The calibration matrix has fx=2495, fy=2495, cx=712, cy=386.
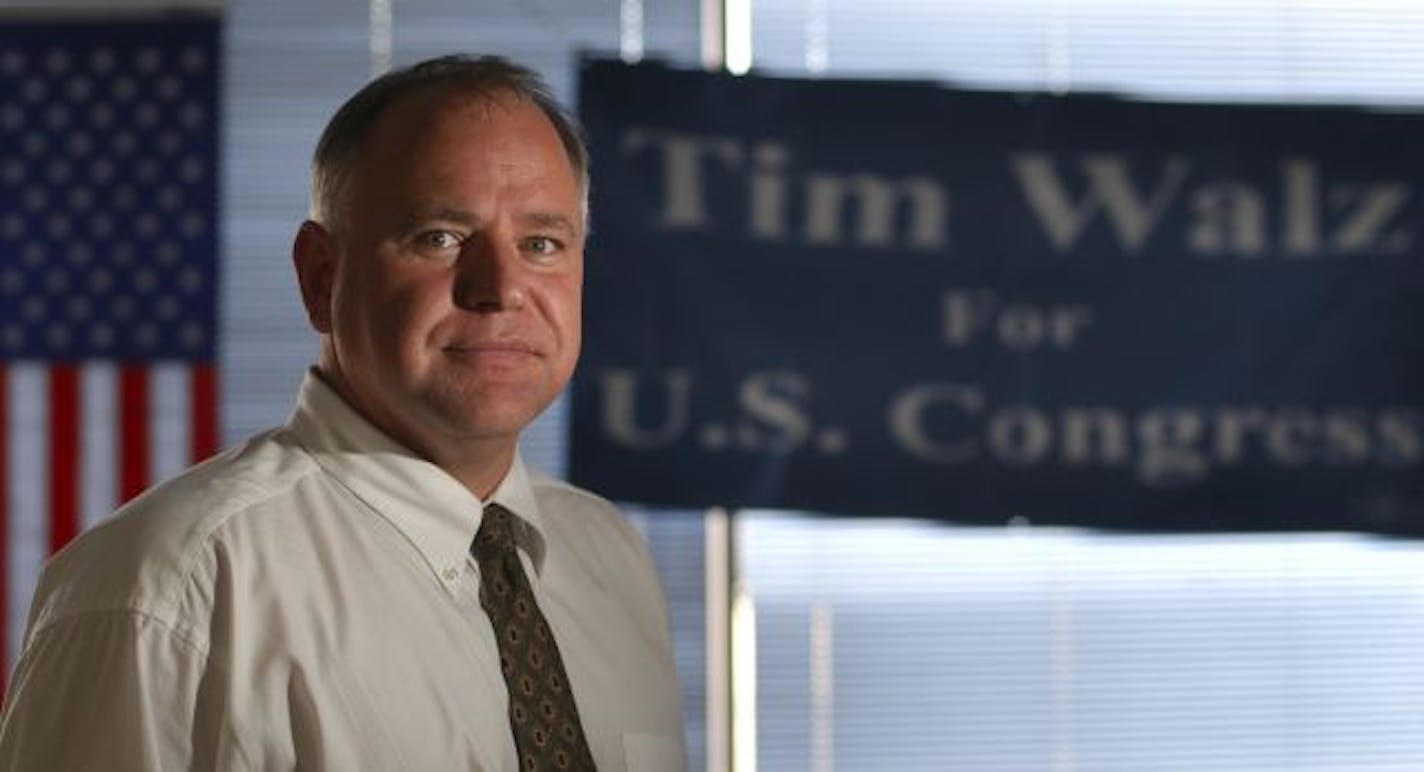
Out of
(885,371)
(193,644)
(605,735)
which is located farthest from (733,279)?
(193,644)

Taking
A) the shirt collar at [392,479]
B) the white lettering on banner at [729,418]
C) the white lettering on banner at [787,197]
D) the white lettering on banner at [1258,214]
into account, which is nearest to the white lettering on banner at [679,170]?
the white lettering on banner at [787,197]

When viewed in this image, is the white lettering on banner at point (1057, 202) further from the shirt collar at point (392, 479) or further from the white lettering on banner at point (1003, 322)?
the shirt collar at point (392, 479)

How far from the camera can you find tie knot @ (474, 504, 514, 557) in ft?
5.20

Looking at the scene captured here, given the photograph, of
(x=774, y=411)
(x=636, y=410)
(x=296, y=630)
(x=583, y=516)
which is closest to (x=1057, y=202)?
(x=774, y=411)

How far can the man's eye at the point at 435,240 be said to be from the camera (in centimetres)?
147

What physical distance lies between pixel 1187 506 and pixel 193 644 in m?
2.93

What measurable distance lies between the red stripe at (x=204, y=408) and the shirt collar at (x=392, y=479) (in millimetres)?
2673

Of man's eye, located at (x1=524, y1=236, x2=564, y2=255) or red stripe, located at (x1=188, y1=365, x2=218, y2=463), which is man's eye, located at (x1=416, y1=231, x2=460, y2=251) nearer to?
man's eye, located at (x1=524, y1=236, x2=564, y2=255)

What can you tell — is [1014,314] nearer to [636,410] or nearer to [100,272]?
[636,410]

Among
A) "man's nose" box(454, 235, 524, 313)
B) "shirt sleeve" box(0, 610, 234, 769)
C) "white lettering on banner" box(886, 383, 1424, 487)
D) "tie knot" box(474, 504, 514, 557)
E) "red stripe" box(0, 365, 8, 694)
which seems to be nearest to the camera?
"shirt sleeve" box(0, 610, 234, 769)

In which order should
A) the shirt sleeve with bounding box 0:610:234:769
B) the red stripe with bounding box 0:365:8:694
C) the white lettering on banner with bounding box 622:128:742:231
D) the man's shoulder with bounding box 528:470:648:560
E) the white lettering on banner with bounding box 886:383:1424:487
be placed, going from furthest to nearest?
the red stripe with bounding box 0:365:8:694, the white lettering on banner with bounding box 886:383:1424:487, the white lettering on banner with bounding box 622:128:742:231, the man's shoulder with bounding box 528:470:648:560, the shirt sleeve with bounding box 0:610:234:769

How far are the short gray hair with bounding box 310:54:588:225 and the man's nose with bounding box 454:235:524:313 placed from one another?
0.11 m

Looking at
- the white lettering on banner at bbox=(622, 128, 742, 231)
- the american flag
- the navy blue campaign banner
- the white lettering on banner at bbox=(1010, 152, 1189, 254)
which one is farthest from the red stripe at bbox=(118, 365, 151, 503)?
the white lettering on banner at bbox=(1010, 152, 1189, 254)

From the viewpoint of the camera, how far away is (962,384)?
158 inches
